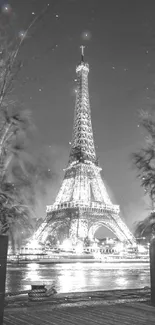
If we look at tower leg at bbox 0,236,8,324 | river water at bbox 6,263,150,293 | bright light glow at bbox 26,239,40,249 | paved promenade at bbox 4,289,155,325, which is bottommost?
river water at bbox 6,263,150,293

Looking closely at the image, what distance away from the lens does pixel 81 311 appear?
5426 millimetres

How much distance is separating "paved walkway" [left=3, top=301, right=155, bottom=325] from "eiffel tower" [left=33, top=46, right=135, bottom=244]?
41054 millimetres

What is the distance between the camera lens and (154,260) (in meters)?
6.30

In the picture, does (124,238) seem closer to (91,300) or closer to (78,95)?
(78,95)

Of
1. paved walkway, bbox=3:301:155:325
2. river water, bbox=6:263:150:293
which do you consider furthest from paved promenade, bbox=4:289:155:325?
river water, bbox=6:263:150:293

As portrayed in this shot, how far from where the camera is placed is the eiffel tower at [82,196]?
50750mm

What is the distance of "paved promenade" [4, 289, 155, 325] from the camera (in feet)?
15.1

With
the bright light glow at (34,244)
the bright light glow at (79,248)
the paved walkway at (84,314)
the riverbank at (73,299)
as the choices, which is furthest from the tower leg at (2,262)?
the bright light glow at (34,244)

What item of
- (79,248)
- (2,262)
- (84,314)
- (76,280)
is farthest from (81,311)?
(79,248)

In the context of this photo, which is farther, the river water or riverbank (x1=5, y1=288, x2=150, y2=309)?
the river water

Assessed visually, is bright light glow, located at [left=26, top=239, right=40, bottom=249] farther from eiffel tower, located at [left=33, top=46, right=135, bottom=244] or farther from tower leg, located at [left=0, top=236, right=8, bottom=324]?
tower leg, located at [left=0, top=236, right=8, bottom=324]

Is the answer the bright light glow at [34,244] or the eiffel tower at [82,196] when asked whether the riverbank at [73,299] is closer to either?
the eiffel tower at [82,196]

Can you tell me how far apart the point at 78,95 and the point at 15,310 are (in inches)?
2453

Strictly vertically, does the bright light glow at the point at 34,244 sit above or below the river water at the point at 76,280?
above
